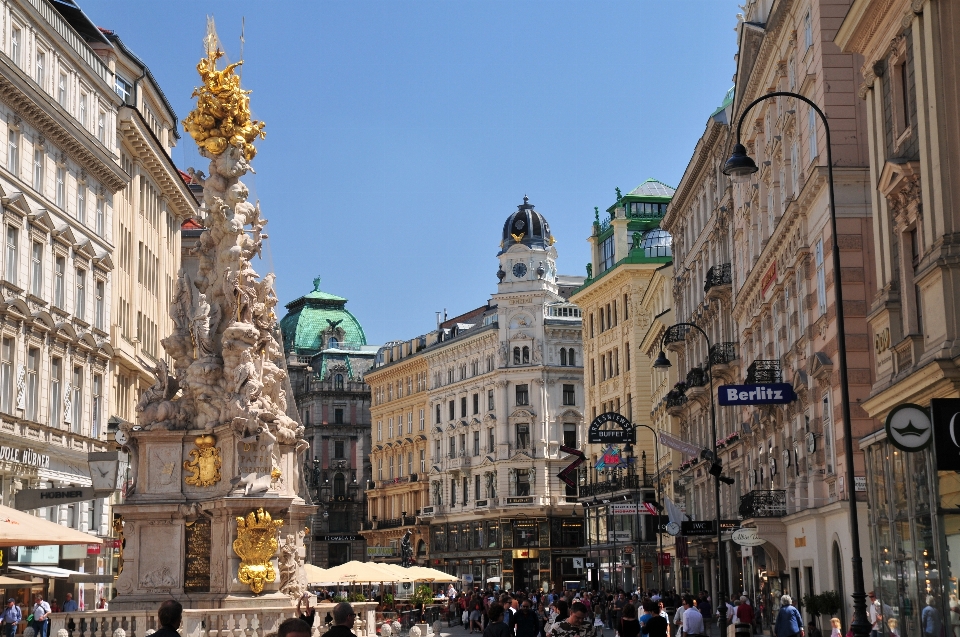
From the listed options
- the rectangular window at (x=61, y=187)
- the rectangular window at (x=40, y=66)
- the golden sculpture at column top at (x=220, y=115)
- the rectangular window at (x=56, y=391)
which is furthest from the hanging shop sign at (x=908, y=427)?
the rectangular window at (x=61, y=187)

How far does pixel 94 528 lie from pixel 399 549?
248 feet

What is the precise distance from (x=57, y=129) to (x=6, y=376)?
8.99 m

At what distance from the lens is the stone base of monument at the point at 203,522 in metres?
28.4

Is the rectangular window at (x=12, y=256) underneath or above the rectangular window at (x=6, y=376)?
above

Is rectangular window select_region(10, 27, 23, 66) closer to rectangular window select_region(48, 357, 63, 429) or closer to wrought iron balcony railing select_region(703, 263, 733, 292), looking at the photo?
rectangular window select_region(48, 357, 63, 429)

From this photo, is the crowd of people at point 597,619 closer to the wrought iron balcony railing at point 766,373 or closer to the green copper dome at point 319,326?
the wrought iron balcony railing at point 766,373

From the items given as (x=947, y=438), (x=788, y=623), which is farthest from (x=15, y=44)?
(x=947, y=438)

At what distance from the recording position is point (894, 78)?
2584 cm

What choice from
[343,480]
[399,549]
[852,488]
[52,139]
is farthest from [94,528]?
[343,480]

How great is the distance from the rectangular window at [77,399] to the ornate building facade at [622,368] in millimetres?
36730

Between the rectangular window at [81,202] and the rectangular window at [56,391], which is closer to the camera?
the rectangular window at [56,391]

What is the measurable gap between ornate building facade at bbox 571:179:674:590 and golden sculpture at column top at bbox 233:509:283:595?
5287 centimetres

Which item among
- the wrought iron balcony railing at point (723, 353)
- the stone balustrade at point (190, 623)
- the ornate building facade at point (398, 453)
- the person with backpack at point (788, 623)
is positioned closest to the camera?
the stone balustrade at point (190, 623)

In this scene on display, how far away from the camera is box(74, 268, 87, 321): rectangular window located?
50.5 m
